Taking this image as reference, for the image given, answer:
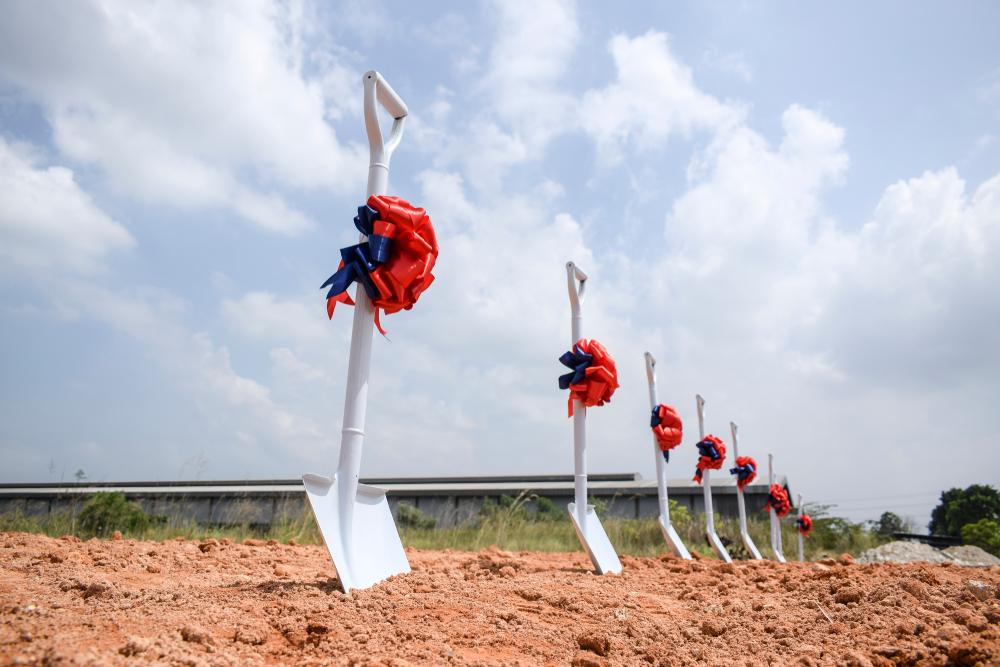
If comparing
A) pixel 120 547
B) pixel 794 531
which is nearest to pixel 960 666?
pixel 120 547

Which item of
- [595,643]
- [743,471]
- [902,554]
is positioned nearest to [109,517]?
[595,643]

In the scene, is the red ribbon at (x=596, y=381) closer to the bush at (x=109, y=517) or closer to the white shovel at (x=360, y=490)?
the white shovel at (x=360, y=490)

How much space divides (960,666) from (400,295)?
2.97 meters

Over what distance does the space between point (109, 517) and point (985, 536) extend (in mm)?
24093

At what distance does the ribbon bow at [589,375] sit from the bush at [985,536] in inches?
737

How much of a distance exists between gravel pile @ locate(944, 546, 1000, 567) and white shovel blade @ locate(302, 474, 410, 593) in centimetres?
1706

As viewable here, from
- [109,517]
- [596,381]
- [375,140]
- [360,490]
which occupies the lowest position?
[109,517]

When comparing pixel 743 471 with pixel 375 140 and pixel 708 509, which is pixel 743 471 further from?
pixel 375 140

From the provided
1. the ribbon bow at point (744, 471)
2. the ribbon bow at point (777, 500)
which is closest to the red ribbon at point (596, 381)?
the ribbon bow at point (744, 471)

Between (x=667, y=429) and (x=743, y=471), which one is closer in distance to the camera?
(x=667, y=429)

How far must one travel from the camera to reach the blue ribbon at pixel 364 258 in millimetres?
3367

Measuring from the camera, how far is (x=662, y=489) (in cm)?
742

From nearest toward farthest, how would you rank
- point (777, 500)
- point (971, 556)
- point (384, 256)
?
point (384, 256) → point (777, 500) → point (971, 556)

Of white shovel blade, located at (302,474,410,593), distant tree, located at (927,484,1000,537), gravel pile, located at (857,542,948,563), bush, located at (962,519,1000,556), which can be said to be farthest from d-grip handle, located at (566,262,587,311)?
distant tree, located at (927,484,1000,537)
